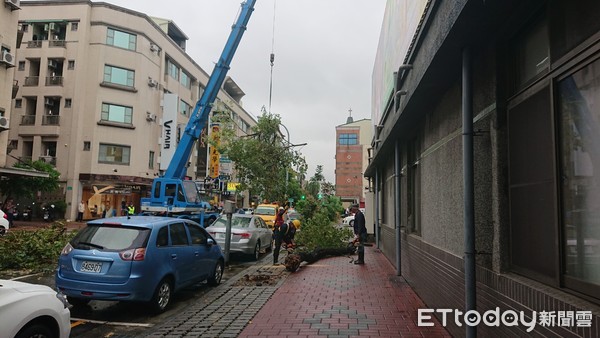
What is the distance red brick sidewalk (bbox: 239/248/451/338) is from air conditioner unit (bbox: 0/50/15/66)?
24521mm

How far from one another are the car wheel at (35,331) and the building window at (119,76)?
35.8 m

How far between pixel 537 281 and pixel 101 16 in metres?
40.1

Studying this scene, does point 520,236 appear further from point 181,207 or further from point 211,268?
point 181,207

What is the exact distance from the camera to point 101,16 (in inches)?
1442

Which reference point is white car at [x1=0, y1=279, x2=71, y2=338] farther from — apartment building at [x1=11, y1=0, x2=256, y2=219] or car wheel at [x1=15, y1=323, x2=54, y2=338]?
apartment building at [x1=11, y1=0, x2=256, y2=219]

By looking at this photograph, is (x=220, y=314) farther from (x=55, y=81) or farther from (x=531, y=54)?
(x=55, y=81)

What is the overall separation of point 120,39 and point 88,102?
5.97 m

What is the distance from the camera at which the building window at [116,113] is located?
36.5 metres

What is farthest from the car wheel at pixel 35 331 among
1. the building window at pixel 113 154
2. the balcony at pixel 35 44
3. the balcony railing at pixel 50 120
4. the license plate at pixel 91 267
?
the balcony at pixel 35 44

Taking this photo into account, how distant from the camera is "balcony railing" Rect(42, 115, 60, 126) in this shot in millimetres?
35719

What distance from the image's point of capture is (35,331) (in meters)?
4.39

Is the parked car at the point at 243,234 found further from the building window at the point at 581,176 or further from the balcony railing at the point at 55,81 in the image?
the balcony railing at the point at 55,81

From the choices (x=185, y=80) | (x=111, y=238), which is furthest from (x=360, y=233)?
(x=185, y=80)

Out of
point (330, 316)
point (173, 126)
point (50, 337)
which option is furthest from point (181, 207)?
point (173, 126)
